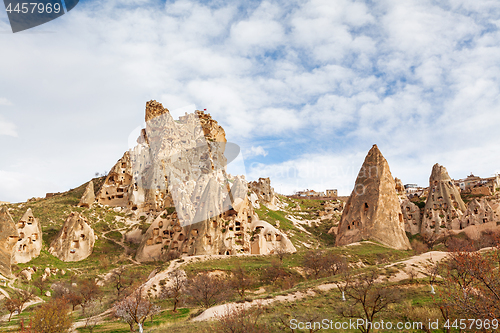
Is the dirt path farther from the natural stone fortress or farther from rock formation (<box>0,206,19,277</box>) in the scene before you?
rock formation (<box>0,206,19,277</box>)

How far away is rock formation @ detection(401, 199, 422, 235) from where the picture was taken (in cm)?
6594

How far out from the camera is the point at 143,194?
3108 inches

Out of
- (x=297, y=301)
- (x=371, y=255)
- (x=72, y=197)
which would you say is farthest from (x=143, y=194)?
(x=297, y=301)

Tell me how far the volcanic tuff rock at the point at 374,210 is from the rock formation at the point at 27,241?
4816 cm

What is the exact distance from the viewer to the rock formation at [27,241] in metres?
47.2

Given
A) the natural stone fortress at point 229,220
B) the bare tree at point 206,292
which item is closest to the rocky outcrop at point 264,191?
the natural stone fortress at point 229,220

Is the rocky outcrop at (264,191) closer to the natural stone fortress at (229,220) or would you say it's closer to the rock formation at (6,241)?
the natural stone fortress at (229,220)

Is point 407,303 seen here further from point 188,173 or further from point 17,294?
point 188,173

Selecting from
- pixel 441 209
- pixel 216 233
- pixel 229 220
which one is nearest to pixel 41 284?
pixel 216 233

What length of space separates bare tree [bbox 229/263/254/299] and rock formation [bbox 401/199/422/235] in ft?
138

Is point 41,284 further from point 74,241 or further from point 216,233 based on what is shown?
point 216,233

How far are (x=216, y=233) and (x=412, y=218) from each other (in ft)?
135

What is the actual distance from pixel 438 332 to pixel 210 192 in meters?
39.9

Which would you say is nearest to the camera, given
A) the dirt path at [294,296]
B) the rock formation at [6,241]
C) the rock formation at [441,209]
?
the dirt path at [294,296]
